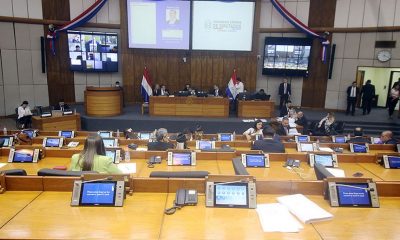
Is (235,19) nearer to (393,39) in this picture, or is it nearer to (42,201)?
(393,39)

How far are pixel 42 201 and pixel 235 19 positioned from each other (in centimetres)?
1019

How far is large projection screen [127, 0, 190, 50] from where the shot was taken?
11391mm

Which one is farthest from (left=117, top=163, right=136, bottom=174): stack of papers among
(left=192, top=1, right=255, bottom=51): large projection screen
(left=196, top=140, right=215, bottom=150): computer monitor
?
(left=192, top=1, right=255, bottom=51): large projection screen

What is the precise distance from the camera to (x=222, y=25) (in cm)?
1159

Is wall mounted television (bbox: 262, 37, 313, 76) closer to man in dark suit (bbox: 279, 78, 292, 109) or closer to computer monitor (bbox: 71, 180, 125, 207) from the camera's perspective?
man in dark suit (bbox: 279, 78, 292, 109)

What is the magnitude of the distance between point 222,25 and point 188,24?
1236 mm

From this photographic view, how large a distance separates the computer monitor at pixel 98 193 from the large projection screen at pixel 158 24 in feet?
31.3

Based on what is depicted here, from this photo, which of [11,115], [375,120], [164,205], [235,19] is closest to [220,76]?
[235,19]

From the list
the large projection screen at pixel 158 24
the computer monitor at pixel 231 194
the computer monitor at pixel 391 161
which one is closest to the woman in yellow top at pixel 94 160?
the computer monitor at pixel 231 194

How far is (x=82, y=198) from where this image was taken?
273cm

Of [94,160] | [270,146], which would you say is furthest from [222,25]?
[94,160]

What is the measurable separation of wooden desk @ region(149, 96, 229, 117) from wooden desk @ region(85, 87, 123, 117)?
1.17m

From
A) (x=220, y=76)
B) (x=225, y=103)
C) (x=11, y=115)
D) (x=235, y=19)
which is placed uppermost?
(x=235, y=19)

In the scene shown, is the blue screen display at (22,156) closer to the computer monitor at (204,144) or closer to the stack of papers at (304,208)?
the computer monitor at (204,144)
